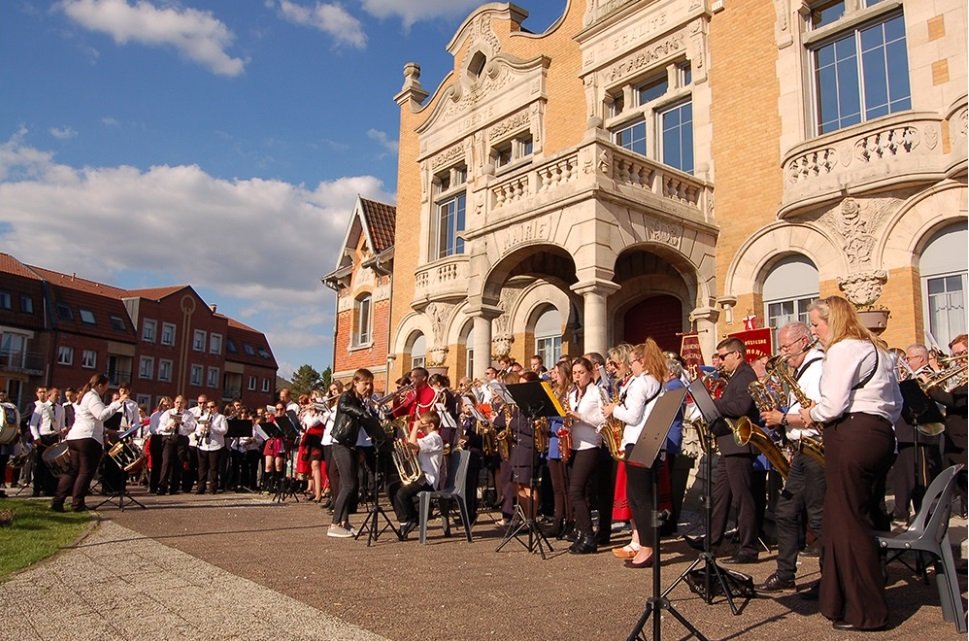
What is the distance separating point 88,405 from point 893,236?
12062 millimetres

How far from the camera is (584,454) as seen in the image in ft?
24.2

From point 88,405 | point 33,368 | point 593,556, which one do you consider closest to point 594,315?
point 593,556

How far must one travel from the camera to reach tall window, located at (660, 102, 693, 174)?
15344 mm

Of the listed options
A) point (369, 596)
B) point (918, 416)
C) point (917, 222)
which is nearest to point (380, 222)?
point (917, 222)

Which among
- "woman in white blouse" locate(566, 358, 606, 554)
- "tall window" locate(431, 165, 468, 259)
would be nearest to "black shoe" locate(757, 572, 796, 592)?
"woman in white blouse" locate(566, 358, 606, 554)

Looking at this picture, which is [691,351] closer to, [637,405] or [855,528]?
[637,405]

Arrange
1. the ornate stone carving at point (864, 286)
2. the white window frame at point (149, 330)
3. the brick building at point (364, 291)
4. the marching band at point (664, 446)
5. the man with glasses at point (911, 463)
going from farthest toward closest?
the white window frame at point (149, 330) < the brick building at point (364, 291) < the ornate stone carving at point (864, 286) < the man with glasses at point (911, 463) < the marching band at point (664, 446)

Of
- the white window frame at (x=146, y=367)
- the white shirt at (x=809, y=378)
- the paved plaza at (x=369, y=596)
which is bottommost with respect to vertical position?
the paved plaza at (x=369, y=596)

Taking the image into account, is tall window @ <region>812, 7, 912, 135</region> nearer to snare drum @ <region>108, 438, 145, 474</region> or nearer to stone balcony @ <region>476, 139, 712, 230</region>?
stone balcony @ <region>476, 139, 712, 230</region>

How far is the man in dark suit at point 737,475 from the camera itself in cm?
654

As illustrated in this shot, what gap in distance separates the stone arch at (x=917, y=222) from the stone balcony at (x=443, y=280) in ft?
31.6

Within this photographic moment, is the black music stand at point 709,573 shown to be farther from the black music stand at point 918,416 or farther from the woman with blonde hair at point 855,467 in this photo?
the black music stand at point 918,416

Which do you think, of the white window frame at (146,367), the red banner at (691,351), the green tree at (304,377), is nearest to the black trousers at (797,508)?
the red banner at (691,351)

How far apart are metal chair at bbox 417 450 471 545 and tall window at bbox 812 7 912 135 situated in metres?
9.12
